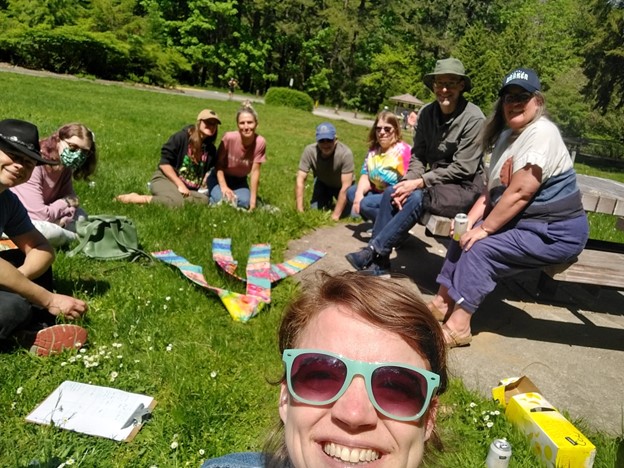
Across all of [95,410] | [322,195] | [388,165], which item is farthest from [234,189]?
[95,410]

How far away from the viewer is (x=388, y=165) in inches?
239

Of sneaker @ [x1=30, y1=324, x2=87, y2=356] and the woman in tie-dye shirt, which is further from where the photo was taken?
the woman in tie-dye shirt

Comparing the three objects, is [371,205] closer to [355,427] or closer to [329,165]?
[329,165]

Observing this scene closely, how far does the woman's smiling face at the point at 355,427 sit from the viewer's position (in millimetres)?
1297

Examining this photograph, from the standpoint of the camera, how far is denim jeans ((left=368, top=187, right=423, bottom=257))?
4.93m

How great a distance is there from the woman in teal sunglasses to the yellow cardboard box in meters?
1.48

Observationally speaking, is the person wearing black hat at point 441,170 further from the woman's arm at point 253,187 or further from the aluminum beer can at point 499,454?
the aluminum beer can at point 499,454

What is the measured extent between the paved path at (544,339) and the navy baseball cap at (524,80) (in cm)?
195

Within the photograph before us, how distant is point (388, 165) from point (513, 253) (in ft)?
8.11

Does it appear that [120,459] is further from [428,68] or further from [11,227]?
[428,68]

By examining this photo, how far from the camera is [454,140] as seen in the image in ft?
16.4

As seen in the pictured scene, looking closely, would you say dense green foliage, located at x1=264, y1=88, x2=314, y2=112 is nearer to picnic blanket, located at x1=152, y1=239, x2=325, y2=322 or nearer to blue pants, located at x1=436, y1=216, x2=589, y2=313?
picnic blanket, located at x1=152, y1=239, x2=325, y2=322

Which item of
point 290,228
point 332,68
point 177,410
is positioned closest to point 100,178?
point 290,228

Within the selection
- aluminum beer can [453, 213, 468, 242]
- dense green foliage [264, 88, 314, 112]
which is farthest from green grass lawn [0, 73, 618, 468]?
dense green foliage [264, 88, 314, 112]
